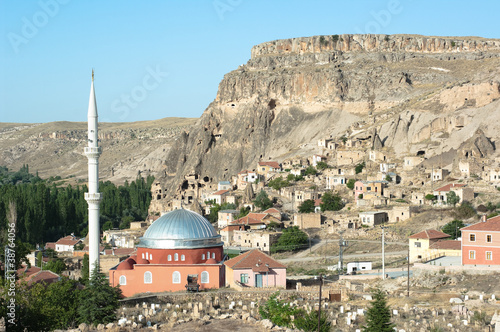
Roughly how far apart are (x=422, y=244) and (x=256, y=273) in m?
15.2

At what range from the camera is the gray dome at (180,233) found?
1722 inches

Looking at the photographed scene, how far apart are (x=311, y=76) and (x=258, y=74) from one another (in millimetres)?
10822

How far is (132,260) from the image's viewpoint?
44688 mm

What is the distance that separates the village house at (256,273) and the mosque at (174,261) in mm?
776

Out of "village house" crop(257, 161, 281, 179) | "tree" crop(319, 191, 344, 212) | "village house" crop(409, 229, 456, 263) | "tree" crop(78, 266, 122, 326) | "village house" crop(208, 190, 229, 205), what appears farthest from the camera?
"village house" crop(257, 161, 281, 179)

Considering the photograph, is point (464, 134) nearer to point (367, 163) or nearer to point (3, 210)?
point (367, 163)

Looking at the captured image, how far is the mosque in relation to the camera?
1698 inches

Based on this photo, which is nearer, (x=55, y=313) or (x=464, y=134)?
(x=55, y=313)

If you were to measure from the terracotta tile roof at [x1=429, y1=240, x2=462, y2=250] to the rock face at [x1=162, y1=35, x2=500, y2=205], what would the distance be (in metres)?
41.4

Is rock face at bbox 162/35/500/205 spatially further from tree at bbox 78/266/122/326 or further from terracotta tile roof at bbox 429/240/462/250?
tree at bbox 78/266/122/326

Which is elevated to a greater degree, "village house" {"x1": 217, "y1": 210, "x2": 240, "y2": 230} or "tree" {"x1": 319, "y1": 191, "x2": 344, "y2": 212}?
"tree" {"x1": 319, "y1": 191, "x2": 344, "y2": 212}

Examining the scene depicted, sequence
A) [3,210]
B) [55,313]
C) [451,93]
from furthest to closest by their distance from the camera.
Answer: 1. [451,93]
2. [3,210]
3. [55,313]

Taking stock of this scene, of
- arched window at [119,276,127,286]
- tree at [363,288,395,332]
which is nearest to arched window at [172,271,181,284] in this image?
A: arched window at [119,276,127,286]

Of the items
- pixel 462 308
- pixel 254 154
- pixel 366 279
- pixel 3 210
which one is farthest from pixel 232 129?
pixel 462 308
